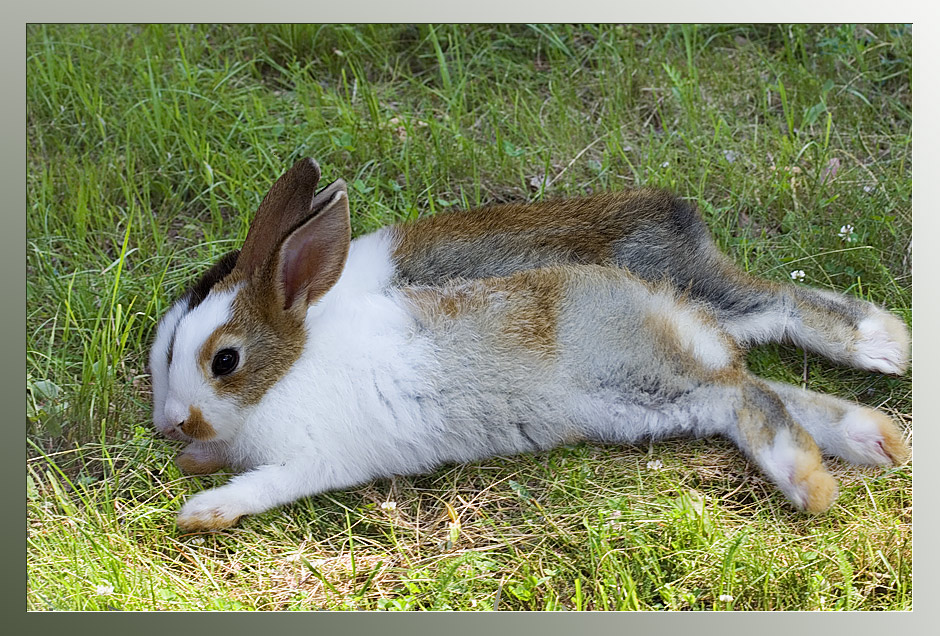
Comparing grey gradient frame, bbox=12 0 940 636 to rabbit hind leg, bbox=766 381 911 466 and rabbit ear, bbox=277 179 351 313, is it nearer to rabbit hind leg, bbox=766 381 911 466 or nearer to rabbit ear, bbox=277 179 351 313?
rabbit hind leg, bbox=766 381 911 466

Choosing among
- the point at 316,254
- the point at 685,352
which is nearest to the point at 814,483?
the point at 685,352

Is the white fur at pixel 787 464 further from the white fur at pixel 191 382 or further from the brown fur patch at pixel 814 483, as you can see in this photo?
the white fur at pixel 191 382

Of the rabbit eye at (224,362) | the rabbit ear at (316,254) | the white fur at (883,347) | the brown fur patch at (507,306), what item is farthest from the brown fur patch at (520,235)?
the white fur at (883,347)

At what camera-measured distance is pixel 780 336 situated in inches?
109

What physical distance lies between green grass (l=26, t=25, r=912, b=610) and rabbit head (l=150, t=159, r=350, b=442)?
22 cm

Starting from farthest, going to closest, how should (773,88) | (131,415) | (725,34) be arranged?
(773,88) → (725,34) → (131,415)

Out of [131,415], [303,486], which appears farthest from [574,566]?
[131,415]

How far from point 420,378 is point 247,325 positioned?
16.9 inches

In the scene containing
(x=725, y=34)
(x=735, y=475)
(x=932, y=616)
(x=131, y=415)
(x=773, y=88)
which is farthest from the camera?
(x=773, y=88)

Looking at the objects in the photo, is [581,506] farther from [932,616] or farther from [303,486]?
[932,616]

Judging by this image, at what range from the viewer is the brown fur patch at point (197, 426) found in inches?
95.3

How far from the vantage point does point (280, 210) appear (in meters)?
2.60

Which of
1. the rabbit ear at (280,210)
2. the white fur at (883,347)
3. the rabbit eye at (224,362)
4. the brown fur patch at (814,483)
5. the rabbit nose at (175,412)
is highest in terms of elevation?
the rabbit ear at (280,210)

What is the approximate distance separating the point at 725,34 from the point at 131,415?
6.40 feet
